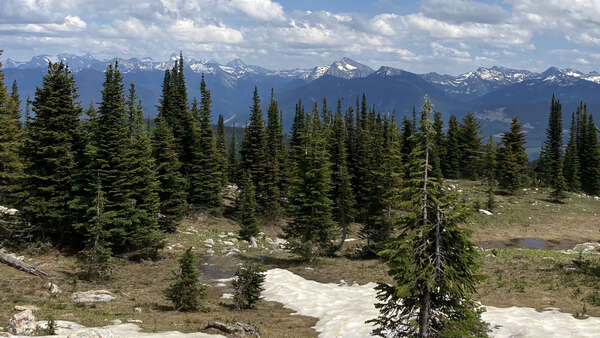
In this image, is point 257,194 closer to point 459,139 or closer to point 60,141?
point 60,141

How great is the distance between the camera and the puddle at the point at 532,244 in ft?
153

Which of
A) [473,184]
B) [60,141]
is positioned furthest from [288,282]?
[473,184]

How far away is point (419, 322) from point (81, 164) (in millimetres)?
28531

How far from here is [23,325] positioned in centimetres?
1380

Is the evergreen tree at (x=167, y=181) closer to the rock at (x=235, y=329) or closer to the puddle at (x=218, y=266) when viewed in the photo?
the puddle at (x=218, y=266)

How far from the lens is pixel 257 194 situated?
60750mm

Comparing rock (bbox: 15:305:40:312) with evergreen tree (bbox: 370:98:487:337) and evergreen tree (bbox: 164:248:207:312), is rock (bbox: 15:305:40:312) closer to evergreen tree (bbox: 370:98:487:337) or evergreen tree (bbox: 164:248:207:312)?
evergreen tree (bbox: 164:248:207:312)

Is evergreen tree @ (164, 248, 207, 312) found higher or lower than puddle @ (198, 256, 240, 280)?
higher

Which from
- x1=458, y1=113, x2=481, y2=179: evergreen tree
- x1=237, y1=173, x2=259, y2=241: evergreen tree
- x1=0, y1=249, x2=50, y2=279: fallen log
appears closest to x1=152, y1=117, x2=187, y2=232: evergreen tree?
x1=237, y1=173, x2=259, y2=241: evergreen tree

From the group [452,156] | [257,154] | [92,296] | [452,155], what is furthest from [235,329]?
[452,155]

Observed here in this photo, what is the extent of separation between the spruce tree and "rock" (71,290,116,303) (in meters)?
72.4

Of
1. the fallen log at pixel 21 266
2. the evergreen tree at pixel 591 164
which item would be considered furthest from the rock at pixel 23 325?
the evergreen tree at pixel 591 164

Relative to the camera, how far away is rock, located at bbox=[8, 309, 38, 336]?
13.4 metres

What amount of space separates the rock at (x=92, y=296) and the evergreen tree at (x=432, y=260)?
16237 mm
